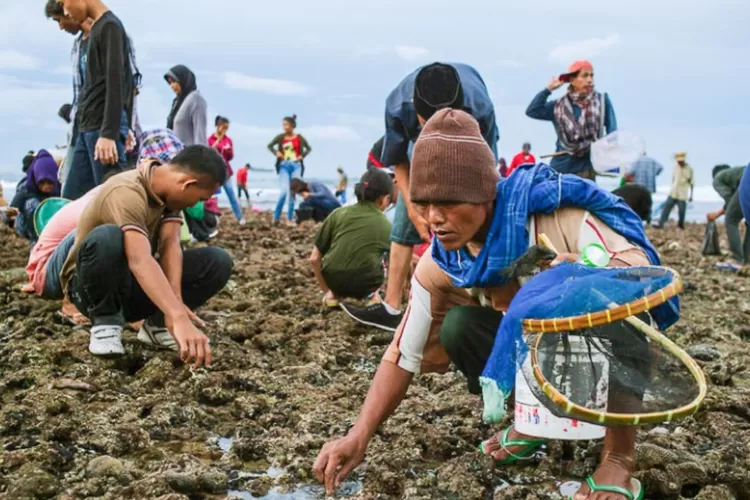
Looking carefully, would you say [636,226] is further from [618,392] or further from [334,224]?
[334,224]

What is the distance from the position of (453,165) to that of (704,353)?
7.96ft

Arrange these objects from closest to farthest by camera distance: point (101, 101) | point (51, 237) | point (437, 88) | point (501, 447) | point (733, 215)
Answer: point (501, 447), point (437, 88), point (51, 237), point (101, 101), point (733, 215)

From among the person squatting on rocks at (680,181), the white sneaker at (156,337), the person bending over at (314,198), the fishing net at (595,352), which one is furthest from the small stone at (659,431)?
the person squatting on rocks at (680,181)

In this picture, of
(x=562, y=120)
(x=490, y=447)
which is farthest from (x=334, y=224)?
(x=490, y=447)

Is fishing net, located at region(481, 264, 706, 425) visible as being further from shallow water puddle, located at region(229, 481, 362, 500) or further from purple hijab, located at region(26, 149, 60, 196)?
purple hijab, located at region(26, 149, 60, 196)

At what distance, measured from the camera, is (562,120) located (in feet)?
18.8

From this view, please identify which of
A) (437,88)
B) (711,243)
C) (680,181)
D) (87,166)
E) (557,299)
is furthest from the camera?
(680,181)

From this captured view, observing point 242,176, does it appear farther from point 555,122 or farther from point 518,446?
point 518,446


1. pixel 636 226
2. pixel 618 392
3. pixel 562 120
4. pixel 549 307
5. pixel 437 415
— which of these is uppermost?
pixel 562 120

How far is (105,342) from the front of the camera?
11.0 feet

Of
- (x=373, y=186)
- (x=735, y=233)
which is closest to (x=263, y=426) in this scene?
(x=373, y=186)

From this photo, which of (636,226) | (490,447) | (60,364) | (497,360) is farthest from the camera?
(60,364)

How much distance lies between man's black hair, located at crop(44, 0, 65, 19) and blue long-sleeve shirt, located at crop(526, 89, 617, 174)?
10.7ft

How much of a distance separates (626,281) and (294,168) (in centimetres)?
1013
